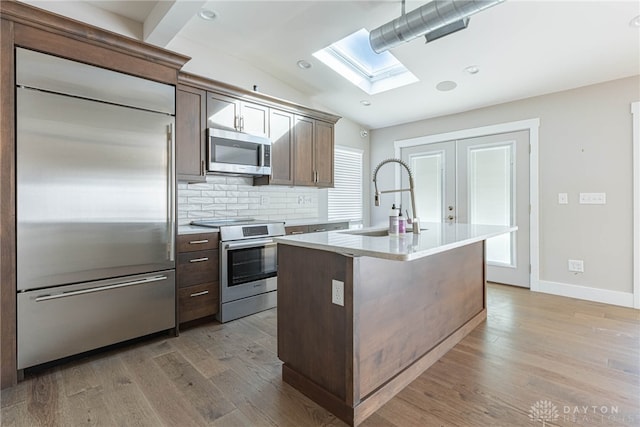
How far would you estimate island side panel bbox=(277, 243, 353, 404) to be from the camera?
1618mm

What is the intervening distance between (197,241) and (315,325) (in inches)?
60.6

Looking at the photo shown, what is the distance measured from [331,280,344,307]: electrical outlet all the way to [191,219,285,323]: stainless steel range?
1454 millimetres

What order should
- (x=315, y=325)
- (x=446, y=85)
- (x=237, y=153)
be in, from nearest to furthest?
1. (x=315, y=325)
2. (x=237, y=153)
3. (x=446, y=85)

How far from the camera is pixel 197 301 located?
9.26 feet

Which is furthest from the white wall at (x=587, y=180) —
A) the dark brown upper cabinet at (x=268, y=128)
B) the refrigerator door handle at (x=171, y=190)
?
the refrigerator door handle at (x=171, y=190)

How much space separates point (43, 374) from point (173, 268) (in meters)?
1.01

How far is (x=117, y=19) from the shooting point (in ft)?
9.14

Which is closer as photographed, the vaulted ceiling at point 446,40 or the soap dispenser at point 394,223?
the soap dispenser at point 394,223

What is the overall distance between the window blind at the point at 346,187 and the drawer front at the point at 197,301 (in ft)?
8.14

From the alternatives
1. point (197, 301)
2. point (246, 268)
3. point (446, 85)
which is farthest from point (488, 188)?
point (197, 301)

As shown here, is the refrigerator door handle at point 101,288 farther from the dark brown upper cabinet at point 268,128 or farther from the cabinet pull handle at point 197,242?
the dark brown upper cabinet at point 268,128

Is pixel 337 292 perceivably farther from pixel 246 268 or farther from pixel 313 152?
pixel 313 152

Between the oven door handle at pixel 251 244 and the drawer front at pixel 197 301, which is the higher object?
the oven door handle at pixel 251 244
